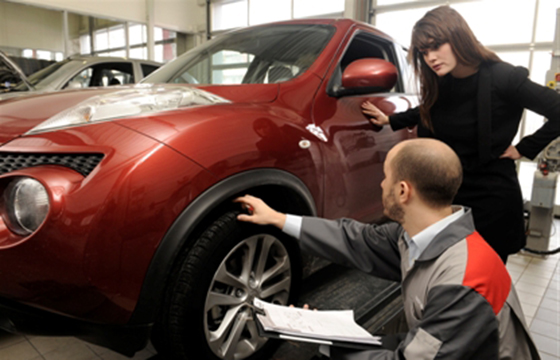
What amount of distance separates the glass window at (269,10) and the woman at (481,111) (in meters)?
8.00

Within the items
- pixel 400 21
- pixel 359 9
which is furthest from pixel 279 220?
pixel 359 9

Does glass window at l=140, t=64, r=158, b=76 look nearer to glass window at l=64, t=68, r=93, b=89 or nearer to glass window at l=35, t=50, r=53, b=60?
glass window at l=64, t=68, r=93, b=89

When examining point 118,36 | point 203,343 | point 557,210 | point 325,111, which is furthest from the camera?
point 118,36

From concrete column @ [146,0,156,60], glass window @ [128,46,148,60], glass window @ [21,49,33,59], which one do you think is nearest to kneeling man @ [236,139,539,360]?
glass window @ [21,49,33,59]

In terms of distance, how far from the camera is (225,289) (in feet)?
4.54

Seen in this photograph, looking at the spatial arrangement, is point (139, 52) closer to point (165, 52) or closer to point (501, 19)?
point (165, 52)

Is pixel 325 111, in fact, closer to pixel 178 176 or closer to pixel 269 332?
pixel 178 176

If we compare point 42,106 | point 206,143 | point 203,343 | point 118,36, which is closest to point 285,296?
point 203,343

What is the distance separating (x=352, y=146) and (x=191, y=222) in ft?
3.19

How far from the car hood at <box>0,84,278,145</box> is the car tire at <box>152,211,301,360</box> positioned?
0.48 meters

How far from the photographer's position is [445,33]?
152 cm

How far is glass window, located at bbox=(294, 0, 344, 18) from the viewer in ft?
26.8

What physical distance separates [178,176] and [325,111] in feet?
2.77

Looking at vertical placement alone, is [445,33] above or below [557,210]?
above
